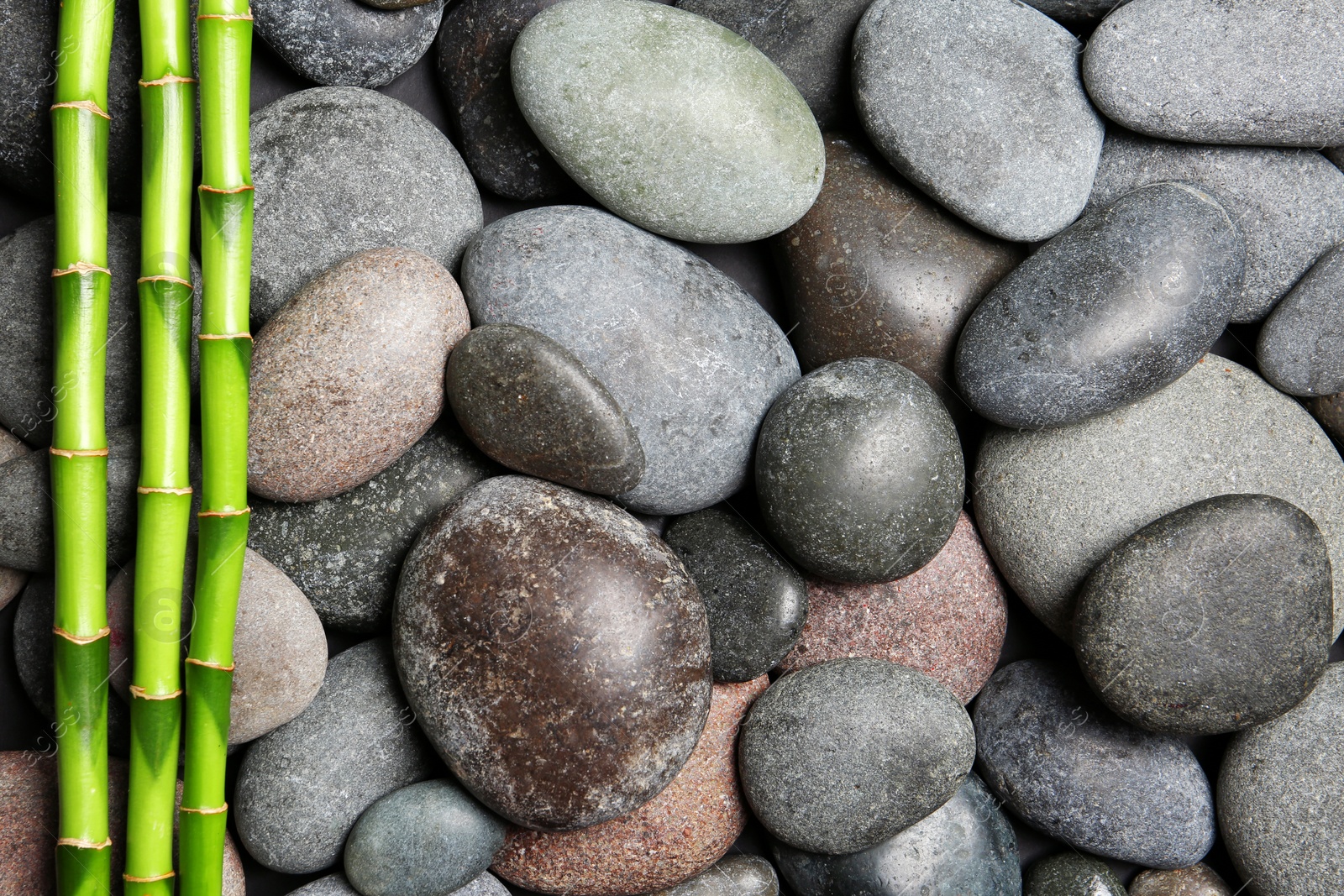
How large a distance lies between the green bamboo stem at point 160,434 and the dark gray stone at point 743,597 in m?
0.86

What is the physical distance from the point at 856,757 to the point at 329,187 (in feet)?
4.38

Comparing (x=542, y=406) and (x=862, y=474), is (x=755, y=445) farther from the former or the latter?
(x=542, y=406)

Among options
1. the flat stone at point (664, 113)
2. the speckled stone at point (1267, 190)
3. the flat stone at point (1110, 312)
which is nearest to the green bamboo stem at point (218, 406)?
the flat stone at point (664, 113)

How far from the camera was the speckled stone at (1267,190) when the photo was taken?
173 centimetres

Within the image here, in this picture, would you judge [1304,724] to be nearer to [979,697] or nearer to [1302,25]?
[979,697]

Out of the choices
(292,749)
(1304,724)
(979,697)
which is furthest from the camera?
(979,697)

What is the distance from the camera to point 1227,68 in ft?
5.41

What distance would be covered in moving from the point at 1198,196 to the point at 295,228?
5.13 feet

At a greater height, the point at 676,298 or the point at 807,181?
the point at 807,181

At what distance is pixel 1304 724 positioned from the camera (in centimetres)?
175

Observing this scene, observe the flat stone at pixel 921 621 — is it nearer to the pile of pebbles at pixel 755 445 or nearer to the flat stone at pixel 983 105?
the pile of pebbles at pixel 755 445

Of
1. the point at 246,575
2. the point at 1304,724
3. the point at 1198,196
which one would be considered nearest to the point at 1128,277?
the point at 1198,196

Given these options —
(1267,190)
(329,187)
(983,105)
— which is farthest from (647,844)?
(1267,190)

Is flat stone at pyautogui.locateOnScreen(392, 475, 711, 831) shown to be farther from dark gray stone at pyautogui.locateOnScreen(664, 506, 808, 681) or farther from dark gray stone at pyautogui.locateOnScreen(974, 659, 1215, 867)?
dark gray stone at pyautogui.locateOnScreen(974, 659, 1215, 867)
